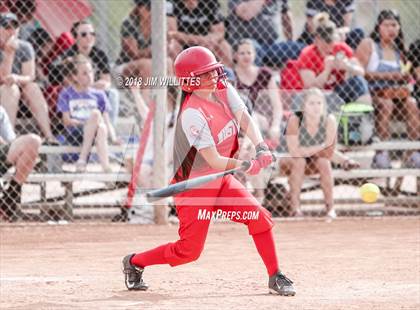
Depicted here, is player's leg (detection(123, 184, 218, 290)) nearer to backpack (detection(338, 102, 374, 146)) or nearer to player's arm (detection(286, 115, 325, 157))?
player's arm (detection(286, 115, 325, 157))

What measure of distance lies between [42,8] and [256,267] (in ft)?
14.3

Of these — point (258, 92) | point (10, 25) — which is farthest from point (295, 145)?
point (10, 25)

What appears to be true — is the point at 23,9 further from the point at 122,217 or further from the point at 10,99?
the point at 122,217

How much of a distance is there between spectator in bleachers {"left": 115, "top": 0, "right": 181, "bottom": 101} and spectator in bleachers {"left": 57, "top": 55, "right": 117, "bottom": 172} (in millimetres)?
437

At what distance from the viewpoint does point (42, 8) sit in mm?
10102

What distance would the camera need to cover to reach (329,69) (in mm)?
9906

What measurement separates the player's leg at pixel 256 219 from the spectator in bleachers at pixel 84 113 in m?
3.75

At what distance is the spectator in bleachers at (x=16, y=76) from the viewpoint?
9.38 meters

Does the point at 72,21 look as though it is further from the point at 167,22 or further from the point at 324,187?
the point at 324,187

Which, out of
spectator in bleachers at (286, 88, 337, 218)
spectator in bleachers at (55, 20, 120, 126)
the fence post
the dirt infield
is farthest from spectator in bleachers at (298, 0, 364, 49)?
spectator in bleachers at (55, 20, 120, 126)

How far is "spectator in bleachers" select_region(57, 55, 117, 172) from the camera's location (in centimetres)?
936

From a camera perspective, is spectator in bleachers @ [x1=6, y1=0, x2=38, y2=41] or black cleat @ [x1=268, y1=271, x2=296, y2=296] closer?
black cleat @ [x1=268, y1=271, x2=296, y2=296]

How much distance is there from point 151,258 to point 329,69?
4.49 meters

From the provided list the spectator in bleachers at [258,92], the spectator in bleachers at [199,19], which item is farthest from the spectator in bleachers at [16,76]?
the spectator in bleachers at [258,92]
